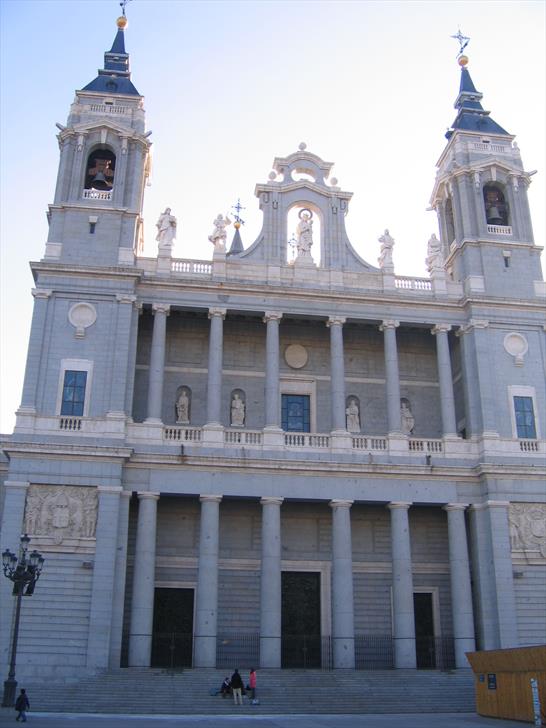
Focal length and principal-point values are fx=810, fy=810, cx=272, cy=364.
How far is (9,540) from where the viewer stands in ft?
85.4

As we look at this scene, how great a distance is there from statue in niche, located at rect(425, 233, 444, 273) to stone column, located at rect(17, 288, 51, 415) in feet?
50.2

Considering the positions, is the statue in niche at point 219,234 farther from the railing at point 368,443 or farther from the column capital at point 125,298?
the railing at point 368,443

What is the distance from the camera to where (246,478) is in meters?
28.5

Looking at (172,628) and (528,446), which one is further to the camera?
(528,446)

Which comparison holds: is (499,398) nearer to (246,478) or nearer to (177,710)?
(246,478)

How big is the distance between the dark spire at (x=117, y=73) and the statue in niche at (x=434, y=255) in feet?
45.4

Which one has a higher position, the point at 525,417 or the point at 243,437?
the point at 525,417

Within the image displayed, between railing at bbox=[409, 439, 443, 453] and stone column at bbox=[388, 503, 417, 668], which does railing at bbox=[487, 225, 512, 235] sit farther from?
stone column at bbox=[388, 503, 417, 668]

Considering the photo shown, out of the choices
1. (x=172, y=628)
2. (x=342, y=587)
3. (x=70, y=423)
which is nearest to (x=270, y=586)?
(x=342, y=587)

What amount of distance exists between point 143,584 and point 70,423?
19.8 feet

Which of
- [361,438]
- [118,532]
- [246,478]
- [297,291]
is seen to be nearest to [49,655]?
[118,532]

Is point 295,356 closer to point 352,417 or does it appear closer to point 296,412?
point 296,412

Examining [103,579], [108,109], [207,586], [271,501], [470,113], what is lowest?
[207,586]

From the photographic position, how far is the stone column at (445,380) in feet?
101
